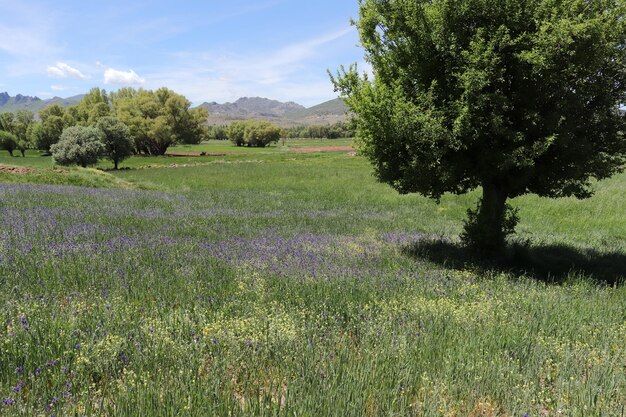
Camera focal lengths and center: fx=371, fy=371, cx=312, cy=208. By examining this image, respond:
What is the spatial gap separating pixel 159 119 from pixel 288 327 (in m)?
86.6

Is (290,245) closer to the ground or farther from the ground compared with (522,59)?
closer to the ground

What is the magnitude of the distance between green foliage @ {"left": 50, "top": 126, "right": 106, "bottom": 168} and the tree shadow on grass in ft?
165

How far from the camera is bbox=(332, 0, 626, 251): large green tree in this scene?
27.2 feet

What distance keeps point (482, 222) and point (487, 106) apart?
3469mm

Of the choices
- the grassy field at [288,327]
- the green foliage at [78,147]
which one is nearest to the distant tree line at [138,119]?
the green foliage at [78,147]

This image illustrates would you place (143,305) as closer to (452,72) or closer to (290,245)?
(290,245)

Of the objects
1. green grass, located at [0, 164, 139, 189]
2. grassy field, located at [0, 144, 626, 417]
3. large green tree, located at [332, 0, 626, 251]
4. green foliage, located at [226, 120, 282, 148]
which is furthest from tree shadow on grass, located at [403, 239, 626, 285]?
green foliage, located at [226, 120, 282, 148]

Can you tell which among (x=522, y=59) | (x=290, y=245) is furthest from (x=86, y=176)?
(x=522, y=59)

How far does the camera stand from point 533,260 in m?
11.2

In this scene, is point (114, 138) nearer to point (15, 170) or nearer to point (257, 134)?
point (15, 170)

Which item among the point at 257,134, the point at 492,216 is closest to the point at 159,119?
the point at 257,134

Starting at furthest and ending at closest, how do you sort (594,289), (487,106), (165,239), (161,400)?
(165,239), (487,106), (594,289), (161,400)

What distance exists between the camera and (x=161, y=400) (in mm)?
3166

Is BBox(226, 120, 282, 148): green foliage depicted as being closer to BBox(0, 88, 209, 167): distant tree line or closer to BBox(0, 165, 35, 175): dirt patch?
BBox(0, 88, 209, 167): distant tree line
